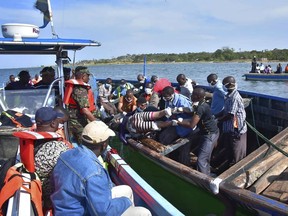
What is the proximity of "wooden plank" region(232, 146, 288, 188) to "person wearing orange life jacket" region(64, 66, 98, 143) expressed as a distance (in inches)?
88.8

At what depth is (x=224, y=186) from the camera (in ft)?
12.1

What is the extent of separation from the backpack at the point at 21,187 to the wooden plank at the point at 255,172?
2.20 meters

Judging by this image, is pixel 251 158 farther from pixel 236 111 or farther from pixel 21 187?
pixel 21 187

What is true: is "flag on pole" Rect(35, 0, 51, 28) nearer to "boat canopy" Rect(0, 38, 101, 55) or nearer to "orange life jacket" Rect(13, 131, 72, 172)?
"boat canopy" Rect(0, 38, 101, 55)

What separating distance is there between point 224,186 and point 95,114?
102 inches

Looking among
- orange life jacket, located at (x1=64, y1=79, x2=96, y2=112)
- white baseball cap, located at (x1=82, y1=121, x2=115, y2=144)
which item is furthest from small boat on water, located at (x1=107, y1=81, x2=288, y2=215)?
white baseball cap, located at (x1=82, y1=121, x2=115, y2=144)

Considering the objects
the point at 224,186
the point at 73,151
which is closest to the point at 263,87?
the point at 224,186

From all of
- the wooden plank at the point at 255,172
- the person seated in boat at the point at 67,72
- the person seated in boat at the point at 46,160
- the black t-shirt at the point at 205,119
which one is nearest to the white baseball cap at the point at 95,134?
the person seated in boat at the point at 46,160

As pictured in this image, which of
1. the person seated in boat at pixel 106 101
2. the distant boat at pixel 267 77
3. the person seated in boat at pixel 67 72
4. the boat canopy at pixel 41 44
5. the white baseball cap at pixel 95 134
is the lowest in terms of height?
the distant boat at pixel 267 77

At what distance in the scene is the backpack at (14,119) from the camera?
15.0 feet

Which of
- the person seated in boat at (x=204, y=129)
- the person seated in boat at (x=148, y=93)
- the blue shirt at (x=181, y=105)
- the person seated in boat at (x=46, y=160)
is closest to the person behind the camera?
the person seated in boat at (x=46, y=160)

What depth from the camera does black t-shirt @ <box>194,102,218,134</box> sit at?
4.85 meters

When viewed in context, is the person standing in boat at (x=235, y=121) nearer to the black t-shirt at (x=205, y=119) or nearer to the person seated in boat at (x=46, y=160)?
the black t-shirt at (x=205, y=119)

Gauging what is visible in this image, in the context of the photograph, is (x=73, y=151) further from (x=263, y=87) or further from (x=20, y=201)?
(x=263, y=87)
